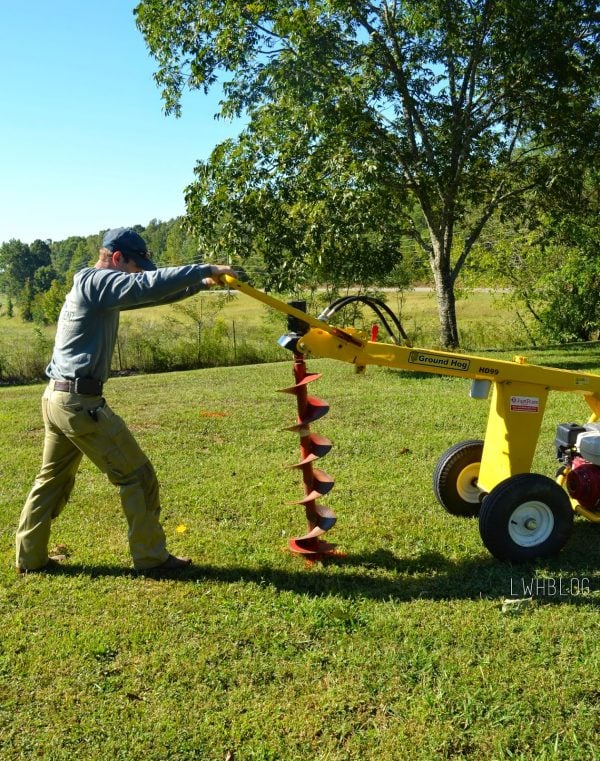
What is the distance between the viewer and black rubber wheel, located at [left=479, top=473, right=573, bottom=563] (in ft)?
13.7

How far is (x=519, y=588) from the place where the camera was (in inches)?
158

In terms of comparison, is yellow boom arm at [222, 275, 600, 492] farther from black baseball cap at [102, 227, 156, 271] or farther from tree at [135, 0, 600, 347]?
tree at [135, 0, 600, 347]

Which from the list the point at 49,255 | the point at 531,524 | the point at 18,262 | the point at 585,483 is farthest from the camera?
the point at 49,255

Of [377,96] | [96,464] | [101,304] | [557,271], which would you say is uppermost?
[377,96]

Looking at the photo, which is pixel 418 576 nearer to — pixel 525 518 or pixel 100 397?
pixel 525 518

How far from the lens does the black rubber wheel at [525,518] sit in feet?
13.7

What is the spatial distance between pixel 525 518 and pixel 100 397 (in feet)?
8.88

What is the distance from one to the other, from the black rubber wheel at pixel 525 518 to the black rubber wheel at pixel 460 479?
0.81 m

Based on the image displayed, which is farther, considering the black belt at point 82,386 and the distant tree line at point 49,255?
the distant tree line at point 49,255

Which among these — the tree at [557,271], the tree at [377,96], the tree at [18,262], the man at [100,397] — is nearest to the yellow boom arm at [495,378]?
the man at [100,397]

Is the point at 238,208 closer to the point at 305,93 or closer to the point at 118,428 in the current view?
the point at 305,93

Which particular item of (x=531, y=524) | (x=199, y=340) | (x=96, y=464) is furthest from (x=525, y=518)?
(x=199, y=340)

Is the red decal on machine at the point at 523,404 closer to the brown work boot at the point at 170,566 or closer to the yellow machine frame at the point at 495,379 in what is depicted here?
the yellow machine frame at the point at 495,379

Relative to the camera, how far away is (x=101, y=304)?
377cm
